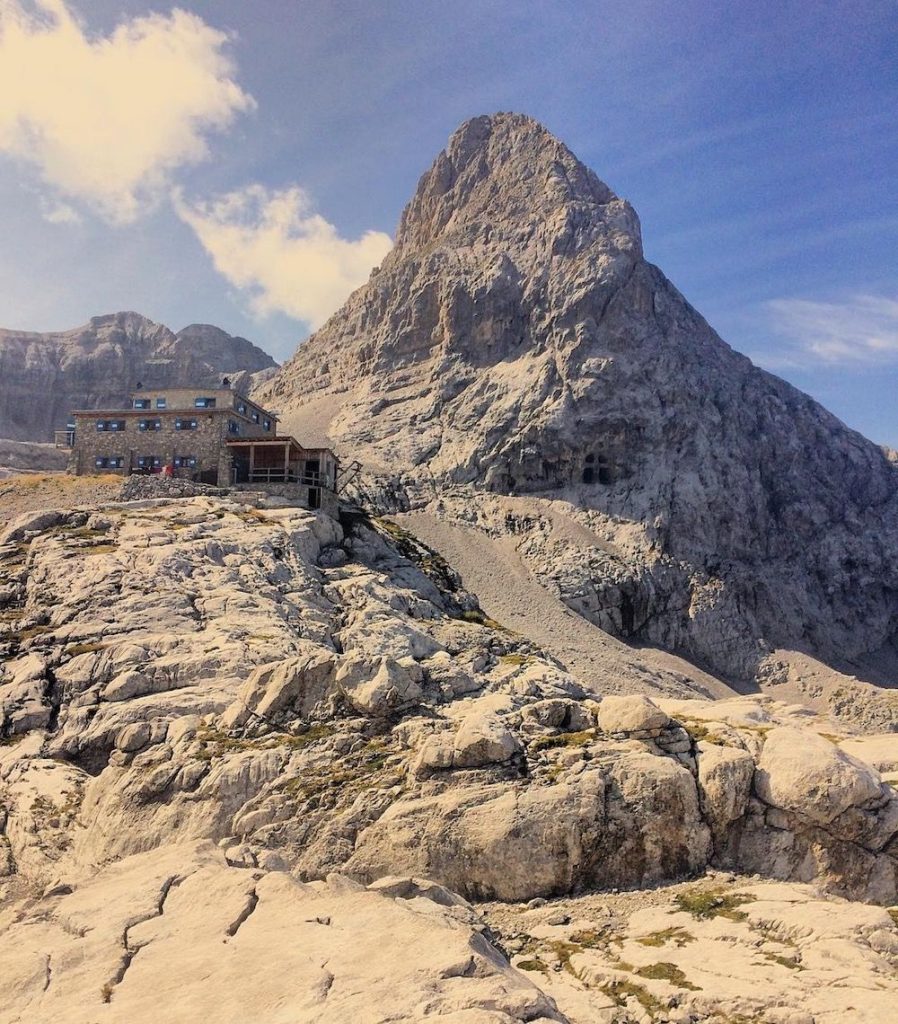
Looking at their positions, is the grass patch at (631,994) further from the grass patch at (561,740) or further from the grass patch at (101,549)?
the grass patch at (101,549)

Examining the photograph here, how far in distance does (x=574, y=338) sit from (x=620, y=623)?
2547 inches

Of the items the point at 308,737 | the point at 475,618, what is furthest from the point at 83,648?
the point at 475,618

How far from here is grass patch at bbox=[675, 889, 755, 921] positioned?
27.9m

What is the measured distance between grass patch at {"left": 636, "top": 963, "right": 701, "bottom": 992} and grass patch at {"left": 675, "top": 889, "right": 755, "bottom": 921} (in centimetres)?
412

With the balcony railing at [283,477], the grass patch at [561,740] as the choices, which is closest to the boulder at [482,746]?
the grass patch at [561,740]

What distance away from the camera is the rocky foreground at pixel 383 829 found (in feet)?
59.6

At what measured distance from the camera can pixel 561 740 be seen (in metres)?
35.8

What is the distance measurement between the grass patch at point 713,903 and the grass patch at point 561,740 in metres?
7.64

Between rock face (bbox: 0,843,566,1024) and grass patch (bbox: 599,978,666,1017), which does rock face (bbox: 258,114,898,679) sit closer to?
grass patch (bbox: 599,978,666,1017)

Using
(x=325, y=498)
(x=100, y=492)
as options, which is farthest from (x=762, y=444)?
(x=100, y=492)

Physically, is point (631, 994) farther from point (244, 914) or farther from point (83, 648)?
point (83, 648)

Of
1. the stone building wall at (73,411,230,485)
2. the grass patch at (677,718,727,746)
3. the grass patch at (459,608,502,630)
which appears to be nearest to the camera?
the grass patch at (677,718,727,746)

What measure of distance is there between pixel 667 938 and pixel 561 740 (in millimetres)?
10314

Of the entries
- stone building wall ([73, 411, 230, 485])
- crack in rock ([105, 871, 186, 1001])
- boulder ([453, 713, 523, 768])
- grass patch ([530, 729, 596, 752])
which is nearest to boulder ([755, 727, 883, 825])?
grass patch ([530, 729, 596, 752])
